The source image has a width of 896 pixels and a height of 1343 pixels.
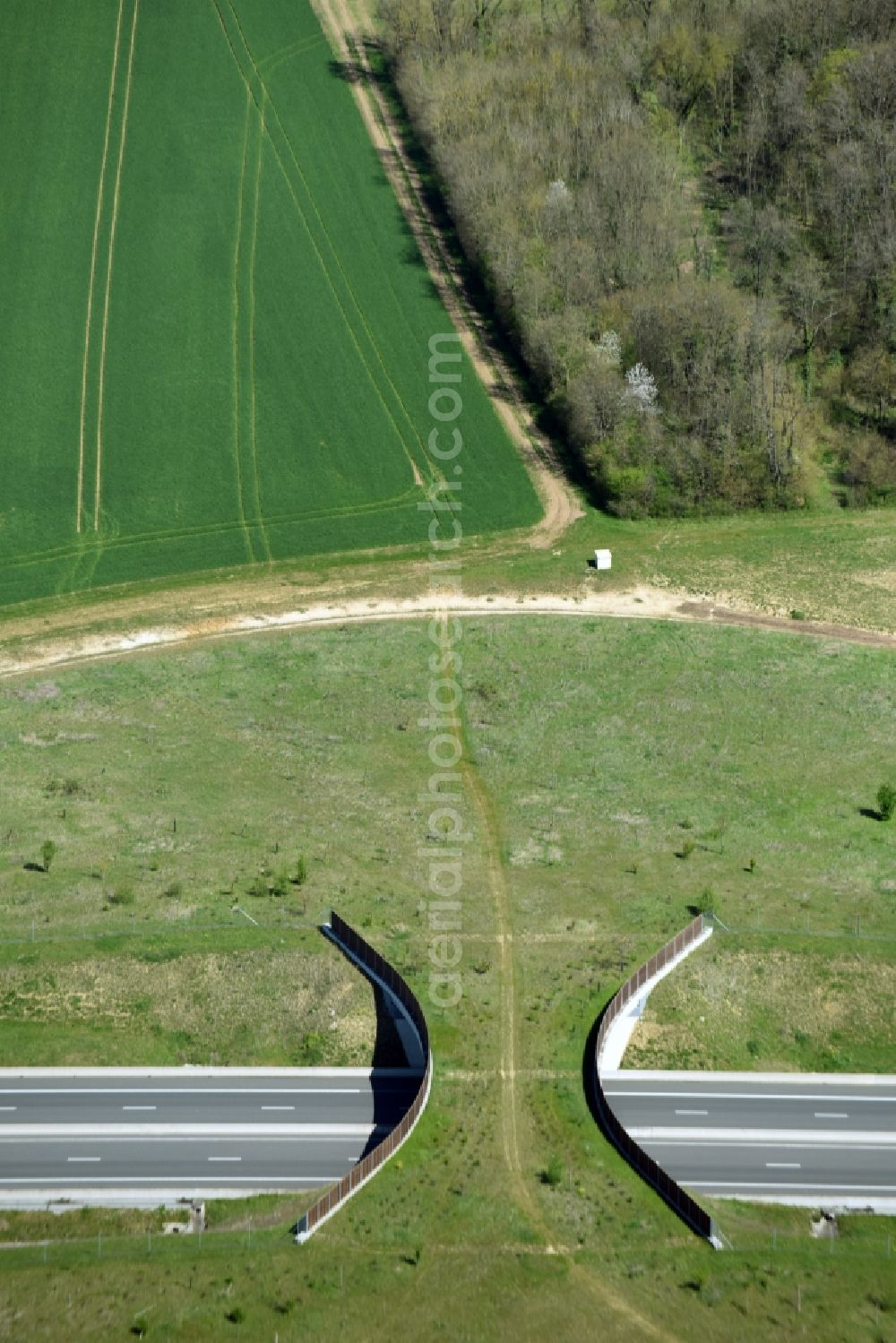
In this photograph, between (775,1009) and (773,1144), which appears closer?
(773,1144)

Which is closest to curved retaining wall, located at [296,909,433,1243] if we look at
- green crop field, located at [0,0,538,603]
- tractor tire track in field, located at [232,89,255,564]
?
green crop field, located at [0,0,538,603]

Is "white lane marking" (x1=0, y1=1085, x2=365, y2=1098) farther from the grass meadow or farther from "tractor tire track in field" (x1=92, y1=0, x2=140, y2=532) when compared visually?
"tractor tire track in field" (x1=92, y1=0, x2=140, y2=532)

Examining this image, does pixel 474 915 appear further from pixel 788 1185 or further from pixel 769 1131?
pixel 788 1185

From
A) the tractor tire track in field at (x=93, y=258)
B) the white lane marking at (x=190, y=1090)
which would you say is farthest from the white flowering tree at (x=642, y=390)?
the white lane marking at (x=190, y=1090)

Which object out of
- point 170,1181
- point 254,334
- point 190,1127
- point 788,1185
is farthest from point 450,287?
point 788,1185

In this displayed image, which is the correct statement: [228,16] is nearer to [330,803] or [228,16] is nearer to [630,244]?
[630,244]

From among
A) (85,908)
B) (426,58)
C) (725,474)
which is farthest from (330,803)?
(426,58)
